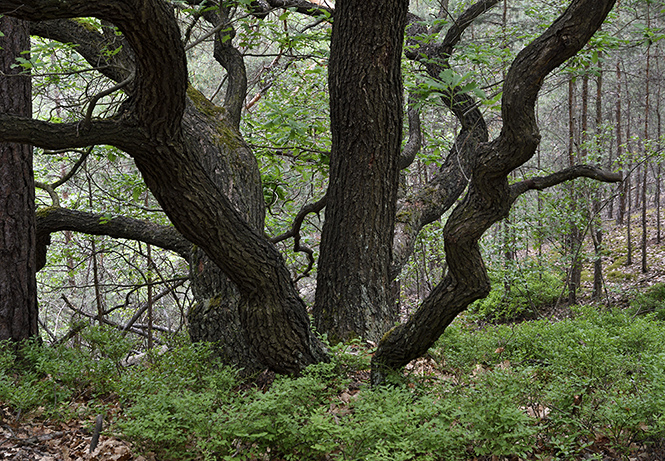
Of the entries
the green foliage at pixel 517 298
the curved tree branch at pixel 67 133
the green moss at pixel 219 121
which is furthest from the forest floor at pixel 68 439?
the green foliage at pixel 517 298

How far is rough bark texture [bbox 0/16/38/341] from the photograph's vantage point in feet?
17.5

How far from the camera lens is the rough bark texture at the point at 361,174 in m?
4.06

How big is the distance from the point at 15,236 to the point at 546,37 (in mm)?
5680

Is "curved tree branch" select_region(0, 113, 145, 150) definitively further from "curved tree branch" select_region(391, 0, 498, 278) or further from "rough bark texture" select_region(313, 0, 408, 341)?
"curved tree branch" select_region(391, 0, 498, 278)

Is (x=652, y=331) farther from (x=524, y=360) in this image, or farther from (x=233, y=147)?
(x=233, y=147)

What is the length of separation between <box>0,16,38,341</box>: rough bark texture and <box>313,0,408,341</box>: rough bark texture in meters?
3.52

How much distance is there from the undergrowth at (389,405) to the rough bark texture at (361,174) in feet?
1.65

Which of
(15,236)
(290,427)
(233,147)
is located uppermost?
(233,147)

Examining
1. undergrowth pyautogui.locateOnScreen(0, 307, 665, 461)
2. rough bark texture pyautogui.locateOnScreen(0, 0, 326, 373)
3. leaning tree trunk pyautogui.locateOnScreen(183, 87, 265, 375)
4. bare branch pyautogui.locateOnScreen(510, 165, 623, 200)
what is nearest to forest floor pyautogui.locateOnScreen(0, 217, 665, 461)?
undergrowth pyautogui.locateOnScreen(0, 307, 665, 461)

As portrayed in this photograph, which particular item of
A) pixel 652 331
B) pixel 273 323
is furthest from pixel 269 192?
pixel 652 331

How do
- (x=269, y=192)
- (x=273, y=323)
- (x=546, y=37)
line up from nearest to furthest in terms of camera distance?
1. (x=546, y=37)
2. (x=273, y=323)
3. (x=269, y=192)

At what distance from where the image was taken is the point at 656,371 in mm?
2861

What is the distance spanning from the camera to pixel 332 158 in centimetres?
Answer: 445

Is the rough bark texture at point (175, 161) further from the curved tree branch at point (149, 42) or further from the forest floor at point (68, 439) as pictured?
the forest floor at point (68, 439)
